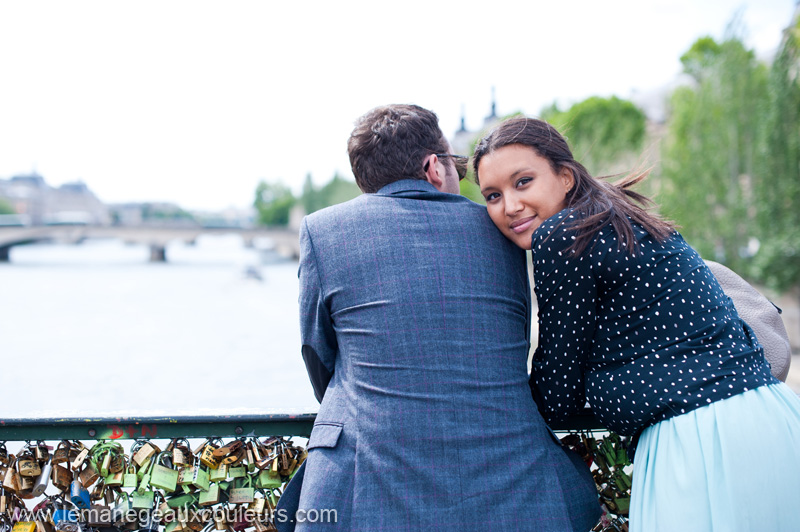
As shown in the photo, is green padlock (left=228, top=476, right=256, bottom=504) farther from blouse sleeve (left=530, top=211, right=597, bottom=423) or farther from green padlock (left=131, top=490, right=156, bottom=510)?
blouse sleeve (left=530, top=211, right=597, bottom=423)

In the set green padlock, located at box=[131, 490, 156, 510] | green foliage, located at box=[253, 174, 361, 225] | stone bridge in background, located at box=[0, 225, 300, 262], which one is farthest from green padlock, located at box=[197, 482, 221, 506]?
stone bridge in background, located at box=[0, 225, 300, 262]

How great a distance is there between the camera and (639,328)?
1.45 metres

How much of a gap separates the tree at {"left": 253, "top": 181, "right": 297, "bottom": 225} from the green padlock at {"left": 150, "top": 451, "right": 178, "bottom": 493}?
73.6 meters

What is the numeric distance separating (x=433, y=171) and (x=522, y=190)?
24 cm

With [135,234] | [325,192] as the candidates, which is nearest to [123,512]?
[135,234]

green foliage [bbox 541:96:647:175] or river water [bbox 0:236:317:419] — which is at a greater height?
green foliage [bbox 541:96:647:175]

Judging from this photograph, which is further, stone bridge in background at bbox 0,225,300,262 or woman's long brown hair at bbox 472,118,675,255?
stone bridge in background at bbox 0,225,300,262

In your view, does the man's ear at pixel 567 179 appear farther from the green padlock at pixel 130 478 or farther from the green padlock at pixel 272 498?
the green padlock at pixel 130 478

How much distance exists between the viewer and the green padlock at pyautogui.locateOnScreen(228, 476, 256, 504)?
185 centimetres

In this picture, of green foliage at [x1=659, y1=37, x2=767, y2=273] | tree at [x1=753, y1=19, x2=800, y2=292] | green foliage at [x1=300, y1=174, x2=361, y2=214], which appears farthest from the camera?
green foliage at [x1=300, y1=174, x2=361, y2=214]

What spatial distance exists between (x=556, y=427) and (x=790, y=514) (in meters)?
0.57

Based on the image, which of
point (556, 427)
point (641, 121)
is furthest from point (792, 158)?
point (641, 121)

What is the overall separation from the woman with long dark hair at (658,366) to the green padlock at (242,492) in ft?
2.70

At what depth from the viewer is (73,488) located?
1.83 m
